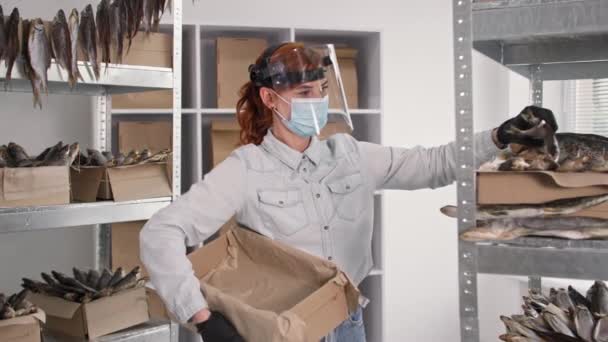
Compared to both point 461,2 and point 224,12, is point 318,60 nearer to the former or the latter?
point 461,2

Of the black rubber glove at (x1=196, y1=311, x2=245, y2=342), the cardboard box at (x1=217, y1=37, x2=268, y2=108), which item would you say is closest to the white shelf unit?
the cardboard box at (x1=217, y1=37, x2=268, y2=108)

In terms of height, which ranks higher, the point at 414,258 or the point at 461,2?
the point at 461,2

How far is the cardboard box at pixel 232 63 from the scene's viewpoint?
3.31 meters

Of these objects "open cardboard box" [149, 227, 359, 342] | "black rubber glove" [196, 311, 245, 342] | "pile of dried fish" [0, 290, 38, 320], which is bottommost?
"pile of dried fish" [0, 290, 38, 320]

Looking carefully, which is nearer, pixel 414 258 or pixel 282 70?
pixel 282 70

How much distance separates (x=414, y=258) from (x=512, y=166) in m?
3.16

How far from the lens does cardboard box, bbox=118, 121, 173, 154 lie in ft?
10.5

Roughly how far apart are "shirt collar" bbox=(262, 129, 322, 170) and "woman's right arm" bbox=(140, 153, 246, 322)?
0.38 feet

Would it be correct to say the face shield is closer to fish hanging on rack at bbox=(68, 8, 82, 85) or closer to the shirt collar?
the shirt collar

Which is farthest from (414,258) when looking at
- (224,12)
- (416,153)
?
(416,153)

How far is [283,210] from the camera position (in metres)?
1.83

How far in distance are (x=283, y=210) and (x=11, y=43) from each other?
0.93m

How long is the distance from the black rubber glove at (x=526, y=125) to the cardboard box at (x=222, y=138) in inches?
85.5

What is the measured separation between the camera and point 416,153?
1.88 m
